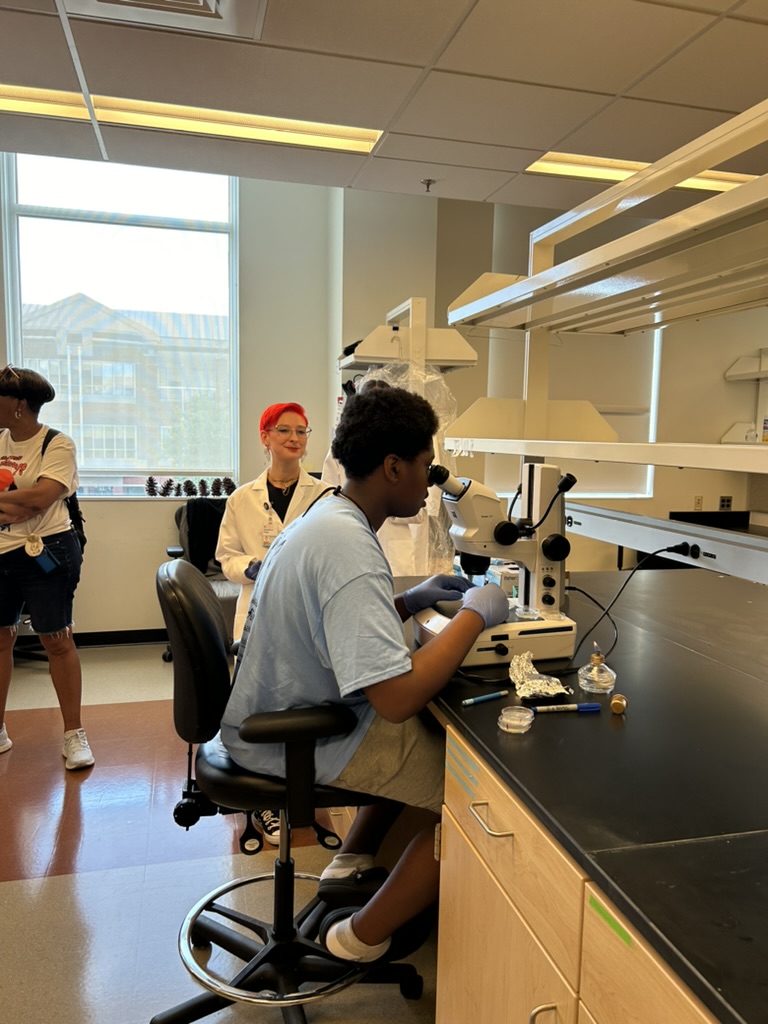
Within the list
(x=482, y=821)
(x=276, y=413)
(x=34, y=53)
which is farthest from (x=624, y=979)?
(x=34, y=53)

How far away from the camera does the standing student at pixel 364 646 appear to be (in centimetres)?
119

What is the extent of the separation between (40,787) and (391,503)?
6.19 ft

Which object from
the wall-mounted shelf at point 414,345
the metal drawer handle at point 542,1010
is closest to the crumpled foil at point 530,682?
the metal drawer handle at point 542,1010

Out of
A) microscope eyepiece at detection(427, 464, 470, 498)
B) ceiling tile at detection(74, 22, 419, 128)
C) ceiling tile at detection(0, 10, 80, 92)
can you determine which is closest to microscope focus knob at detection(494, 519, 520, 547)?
microscope eyepiece at detection(427, 464, 470, 498)

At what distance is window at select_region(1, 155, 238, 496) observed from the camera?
4.05 metres

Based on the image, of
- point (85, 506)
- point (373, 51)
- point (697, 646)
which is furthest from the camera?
point (85, 506)

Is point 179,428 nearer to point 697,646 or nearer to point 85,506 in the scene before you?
point 85,506

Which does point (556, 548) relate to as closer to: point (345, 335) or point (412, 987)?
point (412, 987)

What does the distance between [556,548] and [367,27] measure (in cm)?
154

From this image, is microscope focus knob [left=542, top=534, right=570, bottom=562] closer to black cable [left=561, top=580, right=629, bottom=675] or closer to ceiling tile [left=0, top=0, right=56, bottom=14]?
black cable [left=561, top=580, right=629, bottom=675]

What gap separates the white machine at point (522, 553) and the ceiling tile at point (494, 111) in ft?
4.75

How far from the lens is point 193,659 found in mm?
1372

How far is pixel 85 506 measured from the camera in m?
3.96

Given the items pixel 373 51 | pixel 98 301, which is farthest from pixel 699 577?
pixel 98 301
